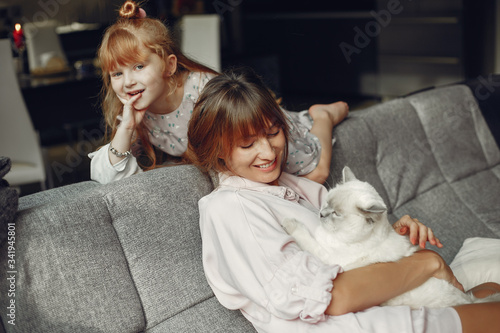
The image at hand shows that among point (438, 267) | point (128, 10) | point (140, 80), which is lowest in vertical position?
point (438, 267)

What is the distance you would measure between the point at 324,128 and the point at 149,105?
26.1 inches

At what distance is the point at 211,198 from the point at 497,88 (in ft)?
6.02

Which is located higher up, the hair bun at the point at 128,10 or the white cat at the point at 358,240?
the hair bun at the point at 128,10

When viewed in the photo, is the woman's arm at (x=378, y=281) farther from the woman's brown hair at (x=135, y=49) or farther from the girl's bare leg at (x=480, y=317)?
the woman's brown hair at (x=135, y=49)

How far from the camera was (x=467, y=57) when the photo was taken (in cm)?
526

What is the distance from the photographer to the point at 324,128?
196 centimetres

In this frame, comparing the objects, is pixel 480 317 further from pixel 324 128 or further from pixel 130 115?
pixel 130 115

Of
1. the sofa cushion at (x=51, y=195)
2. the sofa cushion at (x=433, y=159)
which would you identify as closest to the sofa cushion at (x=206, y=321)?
the sofa cushion at (x=51, y=195)

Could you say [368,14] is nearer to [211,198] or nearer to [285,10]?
[285,10]

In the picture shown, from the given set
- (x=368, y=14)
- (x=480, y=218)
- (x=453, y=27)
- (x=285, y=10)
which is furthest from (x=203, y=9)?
(x=480, y=218)

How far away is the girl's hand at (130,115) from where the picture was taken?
162 cm

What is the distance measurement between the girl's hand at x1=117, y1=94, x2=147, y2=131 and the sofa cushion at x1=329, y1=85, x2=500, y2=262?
77 centimetres

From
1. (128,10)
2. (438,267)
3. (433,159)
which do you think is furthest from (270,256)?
(433,159)

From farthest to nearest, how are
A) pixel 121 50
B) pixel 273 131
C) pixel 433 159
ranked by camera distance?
pixel 433 159, pixel 121 50, pixel 273 131
